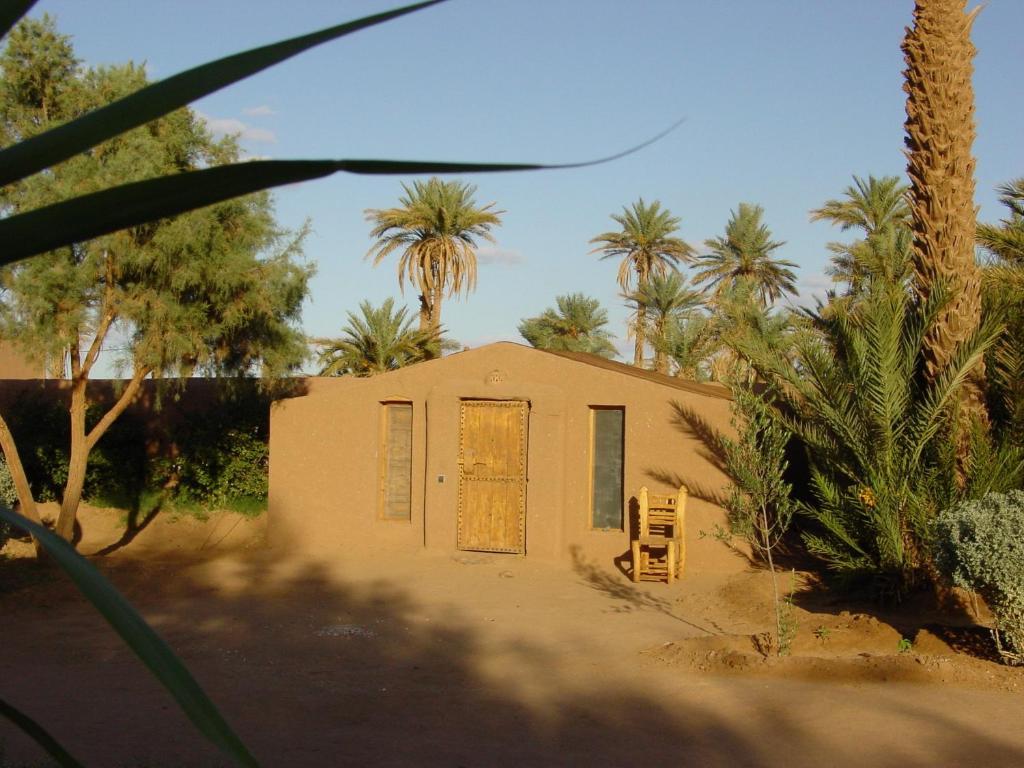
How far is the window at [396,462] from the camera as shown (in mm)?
16609

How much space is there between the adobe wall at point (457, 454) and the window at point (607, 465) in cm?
16

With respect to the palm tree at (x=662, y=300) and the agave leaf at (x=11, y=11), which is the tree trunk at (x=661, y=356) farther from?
the agave leaf at (x=11, y=11)

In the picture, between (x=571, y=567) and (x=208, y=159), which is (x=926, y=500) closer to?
(x=571, y=567)

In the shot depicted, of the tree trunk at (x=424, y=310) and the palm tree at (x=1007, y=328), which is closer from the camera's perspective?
the palm tree at (x=1007, y=328)

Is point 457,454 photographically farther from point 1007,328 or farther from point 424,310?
point 424,310

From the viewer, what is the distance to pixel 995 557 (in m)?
8.41

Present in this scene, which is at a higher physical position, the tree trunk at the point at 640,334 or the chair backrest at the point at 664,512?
the tree trunk at the point at 640,334

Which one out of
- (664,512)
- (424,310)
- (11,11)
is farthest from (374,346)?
(11,11)

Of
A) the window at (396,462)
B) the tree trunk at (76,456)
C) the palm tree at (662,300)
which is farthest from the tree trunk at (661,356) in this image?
the tree trunk at (76,456)

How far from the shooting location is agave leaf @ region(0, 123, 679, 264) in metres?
0.83

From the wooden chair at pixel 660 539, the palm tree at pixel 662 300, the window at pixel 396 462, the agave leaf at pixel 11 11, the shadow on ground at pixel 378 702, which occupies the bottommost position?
the shadow on ground at pixel 378 702

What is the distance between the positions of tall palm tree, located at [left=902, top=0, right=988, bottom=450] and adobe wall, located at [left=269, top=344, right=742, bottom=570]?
391 centimetres

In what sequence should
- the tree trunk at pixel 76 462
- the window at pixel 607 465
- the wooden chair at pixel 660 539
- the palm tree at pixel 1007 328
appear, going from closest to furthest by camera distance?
the palm tree at pixel 1007 328 → the wooden chair at pixel 660 539 → the tree trunk at pixel 76 462 → the window at pixel 607 465

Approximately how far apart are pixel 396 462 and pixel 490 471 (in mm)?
1736
